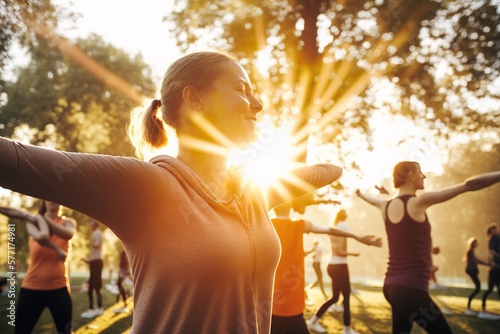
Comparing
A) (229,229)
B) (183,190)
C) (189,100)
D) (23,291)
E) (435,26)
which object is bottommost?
(23,291)

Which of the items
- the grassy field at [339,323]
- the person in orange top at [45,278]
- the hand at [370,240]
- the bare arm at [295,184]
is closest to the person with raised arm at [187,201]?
the bare arm at [295,184]

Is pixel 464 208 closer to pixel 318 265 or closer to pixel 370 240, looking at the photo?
pixel 318 265

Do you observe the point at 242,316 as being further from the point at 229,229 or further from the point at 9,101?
the point at 9,101

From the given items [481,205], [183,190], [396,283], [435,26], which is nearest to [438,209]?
[481,205]

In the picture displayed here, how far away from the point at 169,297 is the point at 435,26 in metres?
13.7

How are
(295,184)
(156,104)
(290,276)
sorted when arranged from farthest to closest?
1. (290,276)
2. (295,184)
3. (156,104)

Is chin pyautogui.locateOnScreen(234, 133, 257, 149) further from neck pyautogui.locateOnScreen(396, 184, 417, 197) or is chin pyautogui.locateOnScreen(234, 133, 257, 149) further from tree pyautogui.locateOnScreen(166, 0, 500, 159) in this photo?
tree pyautogui.locateOnScreen(166, 0, 500, 159)

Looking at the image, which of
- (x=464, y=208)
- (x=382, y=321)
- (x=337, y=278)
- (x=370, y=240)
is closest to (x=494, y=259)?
(x=382, y=321)

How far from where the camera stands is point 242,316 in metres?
1.42

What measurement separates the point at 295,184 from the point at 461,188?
2.71m

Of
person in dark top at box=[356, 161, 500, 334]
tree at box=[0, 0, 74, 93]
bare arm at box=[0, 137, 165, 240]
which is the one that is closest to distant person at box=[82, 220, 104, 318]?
tree at box=[0, 0, 74, 93]

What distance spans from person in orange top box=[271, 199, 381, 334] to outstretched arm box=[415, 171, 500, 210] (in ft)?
2.59

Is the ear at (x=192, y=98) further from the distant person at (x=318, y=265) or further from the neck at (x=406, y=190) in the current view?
the distant person at (x=318, y=265)

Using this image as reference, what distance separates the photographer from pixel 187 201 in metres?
1.36
